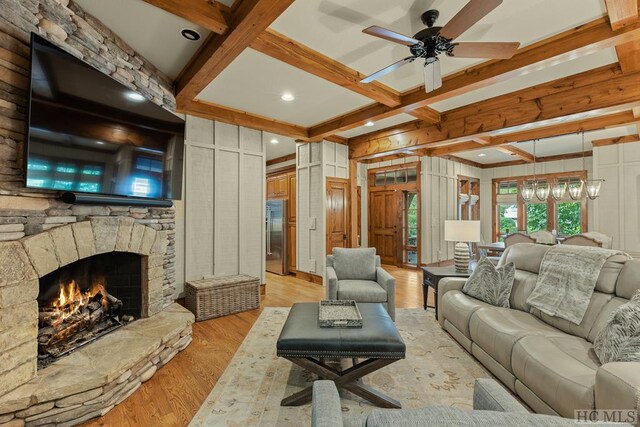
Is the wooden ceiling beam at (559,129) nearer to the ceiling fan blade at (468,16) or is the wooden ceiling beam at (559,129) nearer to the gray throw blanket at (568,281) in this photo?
the gray throw blanket at (568,281)

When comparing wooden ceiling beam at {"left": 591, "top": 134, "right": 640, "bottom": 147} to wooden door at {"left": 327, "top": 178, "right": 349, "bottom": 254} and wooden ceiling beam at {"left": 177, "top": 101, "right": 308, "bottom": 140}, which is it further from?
wooden ceiling beam at {"left": 177, "top": 101, "right": 308, "bottom": 140}

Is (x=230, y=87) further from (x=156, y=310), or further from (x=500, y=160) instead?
(x=500, y=160)

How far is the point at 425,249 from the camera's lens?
6715 millimetres

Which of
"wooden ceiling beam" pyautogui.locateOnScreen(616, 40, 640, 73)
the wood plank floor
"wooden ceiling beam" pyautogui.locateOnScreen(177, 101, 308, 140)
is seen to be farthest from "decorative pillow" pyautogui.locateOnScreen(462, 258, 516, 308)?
"wooden ceiling beam" pyautogui.locateOnScreen(177, 101, 308, 140)

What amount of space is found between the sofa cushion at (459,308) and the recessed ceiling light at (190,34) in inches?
135

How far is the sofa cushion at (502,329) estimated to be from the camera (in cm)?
210

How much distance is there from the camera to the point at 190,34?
2.54 m

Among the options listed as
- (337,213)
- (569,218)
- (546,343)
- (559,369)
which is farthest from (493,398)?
(569,218)

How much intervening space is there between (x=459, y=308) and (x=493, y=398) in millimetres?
2007

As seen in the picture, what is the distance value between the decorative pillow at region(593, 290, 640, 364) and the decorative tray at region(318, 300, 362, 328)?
1.41 meters

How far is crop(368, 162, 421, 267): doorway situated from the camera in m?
7.03

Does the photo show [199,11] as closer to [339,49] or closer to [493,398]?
[339,49]

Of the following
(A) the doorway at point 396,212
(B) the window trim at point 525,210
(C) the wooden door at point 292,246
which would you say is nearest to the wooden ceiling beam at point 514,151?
(B) the window trim at point 525,210

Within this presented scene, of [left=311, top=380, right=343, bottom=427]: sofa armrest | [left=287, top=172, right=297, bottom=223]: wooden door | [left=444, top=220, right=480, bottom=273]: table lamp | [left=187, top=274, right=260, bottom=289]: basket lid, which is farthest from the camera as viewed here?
[left=287, top=172, right=297, bottom=223]: wooden door
